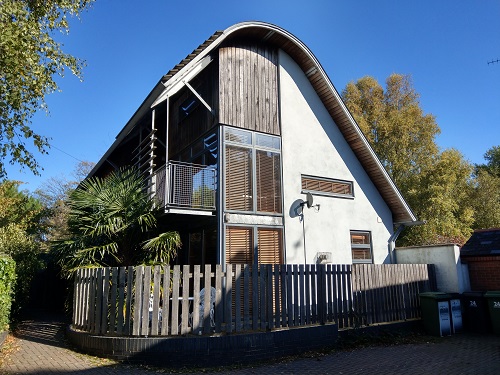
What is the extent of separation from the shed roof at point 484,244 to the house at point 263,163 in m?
2.43

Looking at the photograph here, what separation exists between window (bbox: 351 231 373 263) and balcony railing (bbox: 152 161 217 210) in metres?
5.92

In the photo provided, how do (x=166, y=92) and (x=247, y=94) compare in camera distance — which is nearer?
(x=166, y=92)

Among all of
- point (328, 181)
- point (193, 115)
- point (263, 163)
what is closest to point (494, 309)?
point (328, 181)

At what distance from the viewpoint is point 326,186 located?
13.7 metres

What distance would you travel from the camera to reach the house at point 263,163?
1123 cm

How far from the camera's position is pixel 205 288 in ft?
24.3

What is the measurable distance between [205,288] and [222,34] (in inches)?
302

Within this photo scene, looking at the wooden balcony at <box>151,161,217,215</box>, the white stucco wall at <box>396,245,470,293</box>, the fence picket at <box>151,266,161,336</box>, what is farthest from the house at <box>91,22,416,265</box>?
the fence picket at <box>151,266,161,336</box>

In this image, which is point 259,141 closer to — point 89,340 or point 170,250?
point 170,250

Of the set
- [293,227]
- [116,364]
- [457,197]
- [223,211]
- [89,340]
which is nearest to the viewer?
[116,364]

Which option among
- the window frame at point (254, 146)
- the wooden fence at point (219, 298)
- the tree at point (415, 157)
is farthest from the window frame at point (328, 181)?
the tree at point (415, 157)

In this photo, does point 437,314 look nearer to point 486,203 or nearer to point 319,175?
point 319,175

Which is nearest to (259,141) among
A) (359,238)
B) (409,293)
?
(359,238)

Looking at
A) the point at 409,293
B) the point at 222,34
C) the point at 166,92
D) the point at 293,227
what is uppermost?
the point at 222,34
